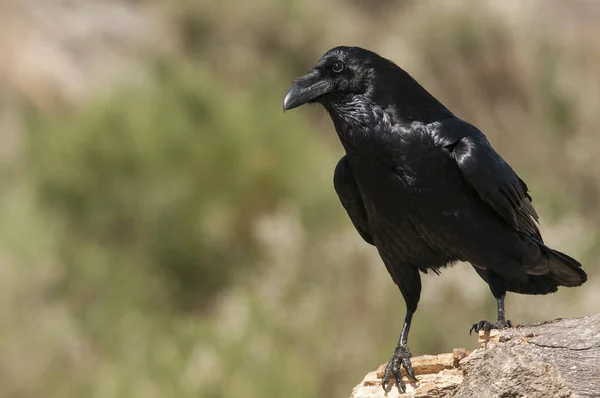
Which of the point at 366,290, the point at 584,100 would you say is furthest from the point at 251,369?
the point at 584,100

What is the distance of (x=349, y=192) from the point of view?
17.3 ft

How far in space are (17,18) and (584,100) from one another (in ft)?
33.5

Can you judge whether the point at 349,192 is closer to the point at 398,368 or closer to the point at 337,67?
the point at 337,67

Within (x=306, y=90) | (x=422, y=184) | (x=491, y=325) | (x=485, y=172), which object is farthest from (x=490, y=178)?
(x=306, y=90)

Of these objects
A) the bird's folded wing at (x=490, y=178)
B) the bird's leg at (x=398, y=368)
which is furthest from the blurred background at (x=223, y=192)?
the bird's folded wing at (x=490, y=178)

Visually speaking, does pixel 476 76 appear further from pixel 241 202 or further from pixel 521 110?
pixel 241 202

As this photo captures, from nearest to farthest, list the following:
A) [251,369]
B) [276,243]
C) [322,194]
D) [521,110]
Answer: [251,369] < [276,243] < [322,194] < [521,110]

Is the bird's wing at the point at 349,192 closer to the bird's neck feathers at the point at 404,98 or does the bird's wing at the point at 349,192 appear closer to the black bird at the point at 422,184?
the black bird at the point at 422,184

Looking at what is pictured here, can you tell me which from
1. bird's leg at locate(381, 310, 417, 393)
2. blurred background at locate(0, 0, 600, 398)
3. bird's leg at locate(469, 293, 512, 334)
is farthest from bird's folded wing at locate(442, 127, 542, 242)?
blurred background at locate(0, 0, 600, 398)

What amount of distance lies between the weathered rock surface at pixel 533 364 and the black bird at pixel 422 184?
32cm

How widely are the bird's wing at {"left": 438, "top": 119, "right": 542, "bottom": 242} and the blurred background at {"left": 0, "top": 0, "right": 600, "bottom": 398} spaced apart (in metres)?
3.86

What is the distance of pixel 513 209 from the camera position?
4977mm

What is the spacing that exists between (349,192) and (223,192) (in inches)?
305

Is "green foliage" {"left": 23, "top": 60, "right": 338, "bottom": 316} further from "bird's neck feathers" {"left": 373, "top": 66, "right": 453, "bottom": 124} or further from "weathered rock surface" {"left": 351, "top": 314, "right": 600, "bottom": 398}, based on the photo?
"weathered rock surface" {"left": 351, "top": 314, "right": 600, "bottom": 398}
